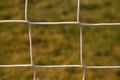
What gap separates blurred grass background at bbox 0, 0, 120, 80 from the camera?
1691 mm

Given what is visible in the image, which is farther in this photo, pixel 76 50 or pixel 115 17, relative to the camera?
pixel 115 17

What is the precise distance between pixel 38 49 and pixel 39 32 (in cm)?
17

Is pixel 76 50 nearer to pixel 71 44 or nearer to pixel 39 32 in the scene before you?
pixel 71 44

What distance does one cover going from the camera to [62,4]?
2275 millimetres

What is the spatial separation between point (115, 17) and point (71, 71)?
0.63m

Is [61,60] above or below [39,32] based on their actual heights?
below

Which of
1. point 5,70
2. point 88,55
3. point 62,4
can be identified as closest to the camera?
point 5,70

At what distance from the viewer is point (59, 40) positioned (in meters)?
1.92

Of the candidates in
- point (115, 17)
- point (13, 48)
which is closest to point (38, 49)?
point (13, 48)

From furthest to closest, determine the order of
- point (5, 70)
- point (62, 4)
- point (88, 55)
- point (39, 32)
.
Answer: point (62, 4), point (39, 32), point (88, 55), point (5, 70)

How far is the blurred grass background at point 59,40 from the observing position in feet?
5.55

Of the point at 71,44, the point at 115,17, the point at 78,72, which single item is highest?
the point at 115,17

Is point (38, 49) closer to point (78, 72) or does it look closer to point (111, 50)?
point (78, 72)

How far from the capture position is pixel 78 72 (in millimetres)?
1697
